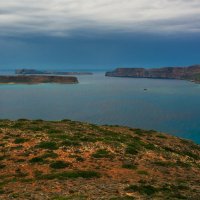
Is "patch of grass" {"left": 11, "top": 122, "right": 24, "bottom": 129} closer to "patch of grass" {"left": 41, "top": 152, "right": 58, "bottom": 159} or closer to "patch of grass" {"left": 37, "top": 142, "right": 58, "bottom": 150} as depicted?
"patch of grass" {"left": 37, "top": 142, "right": 58, "bottom": 150}

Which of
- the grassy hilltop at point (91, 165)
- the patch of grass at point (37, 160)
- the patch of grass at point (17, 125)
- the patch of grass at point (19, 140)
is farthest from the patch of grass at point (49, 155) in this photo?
the patch of grass at point (17, 125)

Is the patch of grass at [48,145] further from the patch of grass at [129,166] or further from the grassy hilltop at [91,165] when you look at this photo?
the patch of grass at [129,166]

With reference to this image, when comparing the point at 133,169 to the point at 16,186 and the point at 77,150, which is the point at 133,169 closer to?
the point at 77,150

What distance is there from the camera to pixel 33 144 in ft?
145

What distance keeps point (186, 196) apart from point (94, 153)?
15.4m

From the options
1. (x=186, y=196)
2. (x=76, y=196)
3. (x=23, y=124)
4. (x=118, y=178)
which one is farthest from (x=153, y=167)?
(x=23, y=124)

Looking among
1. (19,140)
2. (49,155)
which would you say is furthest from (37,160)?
(19,140)

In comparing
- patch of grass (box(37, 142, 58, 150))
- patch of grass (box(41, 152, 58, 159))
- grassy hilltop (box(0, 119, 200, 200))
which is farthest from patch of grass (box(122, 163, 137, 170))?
patch of grass (box(37, 142, 58, 150))

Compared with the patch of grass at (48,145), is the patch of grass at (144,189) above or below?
below

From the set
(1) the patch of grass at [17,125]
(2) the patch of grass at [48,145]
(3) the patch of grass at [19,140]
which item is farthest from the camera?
(1) the patch of grass at [17,125]

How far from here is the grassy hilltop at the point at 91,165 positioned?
28.9m

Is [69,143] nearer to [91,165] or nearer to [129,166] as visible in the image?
[91,165]

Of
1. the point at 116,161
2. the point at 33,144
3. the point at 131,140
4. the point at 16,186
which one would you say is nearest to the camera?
the point at 16,186

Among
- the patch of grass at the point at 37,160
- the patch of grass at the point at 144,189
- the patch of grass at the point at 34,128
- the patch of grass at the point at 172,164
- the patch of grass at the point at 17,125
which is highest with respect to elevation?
the patch of grass at the point at 34,128
